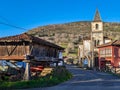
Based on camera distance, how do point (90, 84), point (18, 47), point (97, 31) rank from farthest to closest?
point (97, 31)
point (18, 47)
point (90, 84)

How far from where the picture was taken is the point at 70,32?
153 m

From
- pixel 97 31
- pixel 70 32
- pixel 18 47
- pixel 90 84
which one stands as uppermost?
pixel 70 32

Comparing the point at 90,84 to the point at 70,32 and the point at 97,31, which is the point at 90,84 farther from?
the point at 70,32

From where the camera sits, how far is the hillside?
131300mm

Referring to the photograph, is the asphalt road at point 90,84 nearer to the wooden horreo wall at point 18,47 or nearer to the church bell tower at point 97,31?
the wooden horreo wall at point 18,47

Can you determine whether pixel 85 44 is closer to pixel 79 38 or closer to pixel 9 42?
pixel 79 38

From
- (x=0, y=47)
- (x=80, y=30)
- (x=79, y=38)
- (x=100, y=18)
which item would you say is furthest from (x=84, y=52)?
(x=80, y=30)

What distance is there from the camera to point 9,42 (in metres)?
27.2

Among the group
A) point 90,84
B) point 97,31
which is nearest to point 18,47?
point 90,84

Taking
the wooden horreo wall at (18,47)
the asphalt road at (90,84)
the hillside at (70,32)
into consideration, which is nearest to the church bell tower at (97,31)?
the hillside at (70,32)

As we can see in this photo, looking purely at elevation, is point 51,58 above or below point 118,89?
above

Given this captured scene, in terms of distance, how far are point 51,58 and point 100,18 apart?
187 feet

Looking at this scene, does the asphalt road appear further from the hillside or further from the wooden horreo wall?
the hillside

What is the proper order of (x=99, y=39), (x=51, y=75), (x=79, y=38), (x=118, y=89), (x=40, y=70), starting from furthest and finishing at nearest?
(x=79, y=38) < (x=99, y=39) < (x=40, y=70) < (x=51, y=75) < (x=118, y=89)
